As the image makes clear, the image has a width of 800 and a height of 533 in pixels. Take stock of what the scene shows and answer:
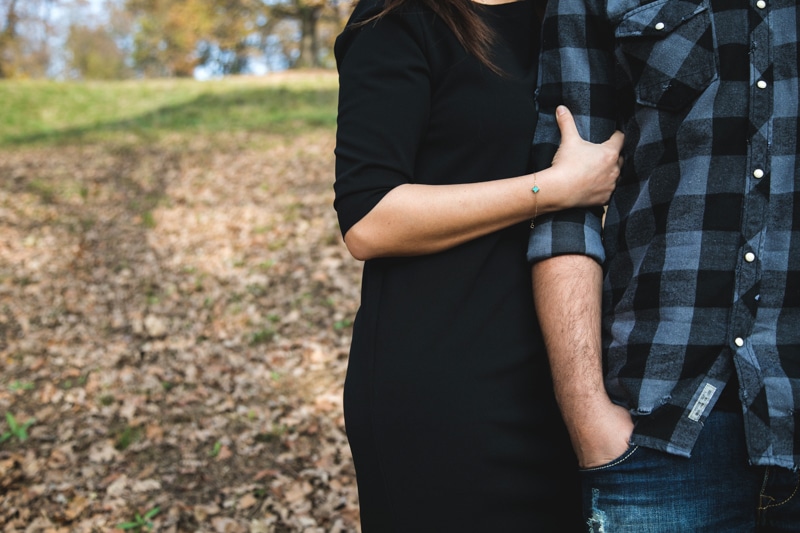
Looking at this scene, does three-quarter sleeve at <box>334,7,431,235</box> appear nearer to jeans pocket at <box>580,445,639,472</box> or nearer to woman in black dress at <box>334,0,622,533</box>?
woman in black dress at <box>334,0,622,533</box>

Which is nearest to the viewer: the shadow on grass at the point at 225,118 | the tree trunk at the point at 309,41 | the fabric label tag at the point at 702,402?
the fabric label tag at the point at 702,402

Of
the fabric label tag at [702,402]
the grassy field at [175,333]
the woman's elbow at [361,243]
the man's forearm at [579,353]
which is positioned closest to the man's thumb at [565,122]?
the man's forearm at [579,353]

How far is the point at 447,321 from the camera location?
5.15 ft

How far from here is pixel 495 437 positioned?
5.09 ft

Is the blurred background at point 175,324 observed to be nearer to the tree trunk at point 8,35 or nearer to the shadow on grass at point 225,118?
the shadow on grass at point 225,118

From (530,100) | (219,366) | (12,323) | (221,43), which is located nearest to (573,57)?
(530,100)

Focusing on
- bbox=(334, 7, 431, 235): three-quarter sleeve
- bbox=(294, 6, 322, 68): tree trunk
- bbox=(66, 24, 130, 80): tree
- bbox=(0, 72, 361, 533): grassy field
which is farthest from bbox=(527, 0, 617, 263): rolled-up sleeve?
bbox=(66, 24, 130, 80): tree

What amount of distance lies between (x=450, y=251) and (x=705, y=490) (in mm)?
713

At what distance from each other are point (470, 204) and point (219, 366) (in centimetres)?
491

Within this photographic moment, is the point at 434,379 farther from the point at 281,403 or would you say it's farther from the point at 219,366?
the point at 219,366

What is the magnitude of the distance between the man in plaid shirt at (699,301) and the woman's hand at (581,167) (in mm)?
81

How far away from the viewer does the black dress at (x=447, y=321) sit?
1.53 meters

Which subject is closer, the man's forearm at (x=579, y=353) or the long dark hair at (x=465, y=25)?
the man's forearm at (x=579, y=353)

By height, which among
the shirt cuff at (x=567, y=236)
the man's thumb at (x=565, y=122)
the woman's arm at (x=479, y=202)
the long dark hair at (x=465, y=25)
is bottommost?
the shirt cuff at (x=567, y=236)
